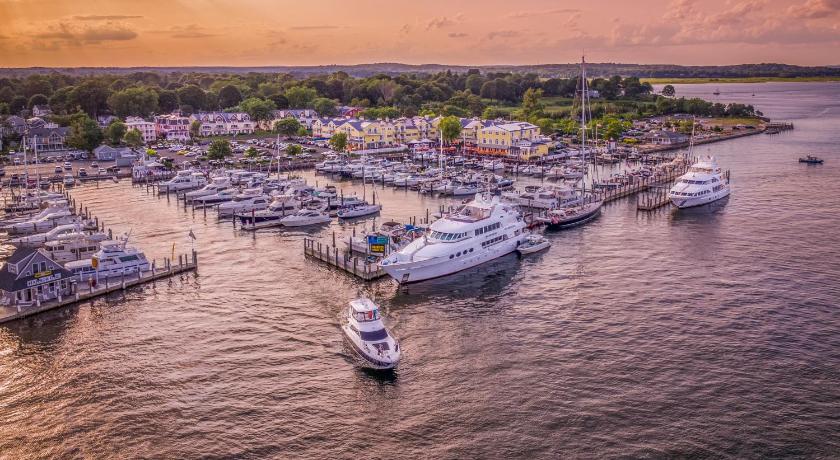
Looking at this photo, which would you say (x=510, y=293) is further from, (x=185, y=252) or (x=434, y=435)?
(x=185, y=252)

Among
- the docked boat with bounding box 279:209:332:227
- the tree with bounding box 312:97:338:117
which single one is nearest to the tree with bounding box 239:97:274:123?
A: the tree with bounding box 312:97:338:117

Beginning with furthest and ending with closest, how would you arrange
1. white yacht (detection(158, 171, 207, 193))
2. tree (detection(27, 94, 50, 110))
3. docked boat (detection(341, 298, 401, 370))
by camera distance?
tree (detection(27, 94, 50, 110)) → white yacht (detection(158, 171, 207, 193)) → docked boat (detection(341, 298, 401, 370))

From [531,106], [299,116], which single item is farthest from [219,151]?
[531,106]

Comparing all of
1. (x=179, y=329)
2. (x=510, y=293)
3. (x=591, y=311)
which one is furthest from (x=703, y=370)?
(x=179, y=329)

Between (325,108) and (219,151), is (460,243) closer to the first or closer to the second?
(219,151)

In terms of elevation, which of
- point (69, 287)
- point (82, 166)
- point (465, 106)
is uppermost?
point (465, 106)

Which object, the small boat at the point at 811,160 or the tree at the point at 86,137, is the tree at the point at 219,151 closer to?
the tree at the point at 86,137

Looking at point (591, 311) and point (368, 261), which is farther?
point (368, 261)

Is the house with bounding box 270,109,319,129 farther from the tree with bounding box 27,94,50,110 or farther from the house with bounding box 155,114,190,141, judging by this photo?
the tree with bounding box 27,94,50,110
